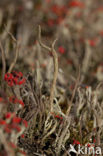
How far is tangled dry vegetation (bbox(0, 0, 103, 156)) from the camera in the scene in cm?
123

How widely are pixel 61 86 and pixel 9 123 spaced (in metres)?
0.98

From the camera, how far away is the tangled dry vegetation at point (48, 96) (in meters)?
1.23

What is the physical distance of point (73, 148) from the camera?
4.11ft

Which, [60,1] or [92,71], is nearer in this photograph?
[92,71]

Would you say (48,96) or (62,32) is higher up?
(62,32)

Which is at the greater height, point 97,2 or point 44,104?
point 97,2

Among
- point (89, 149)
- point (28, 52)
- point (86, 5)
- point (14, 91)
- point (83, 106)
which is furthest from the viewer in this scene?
point (86, 5)

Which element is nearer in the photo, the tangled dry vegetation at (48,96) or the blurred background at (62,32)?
the tangled dry vegetation at (48,96)

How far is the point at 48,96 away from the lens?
169 centimetres

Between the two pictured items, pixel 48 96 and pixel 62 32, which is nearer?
pixel 48 96

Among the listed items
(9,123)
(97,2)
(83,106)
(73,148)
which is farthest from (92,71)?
(97,2)

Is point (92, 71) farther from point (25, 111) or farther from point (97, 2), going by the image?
point (97, 2)

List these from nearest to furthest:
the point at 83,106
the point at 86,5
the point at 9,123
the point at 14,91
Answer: the point at 9,123 < the point at 14,91 < the point at 83,106 < the point at 86,5

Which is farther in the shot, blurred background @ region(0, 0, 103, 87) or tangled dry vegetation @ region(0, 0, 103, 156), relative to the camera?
blurred background @ region(0, 0, 103, 87)
